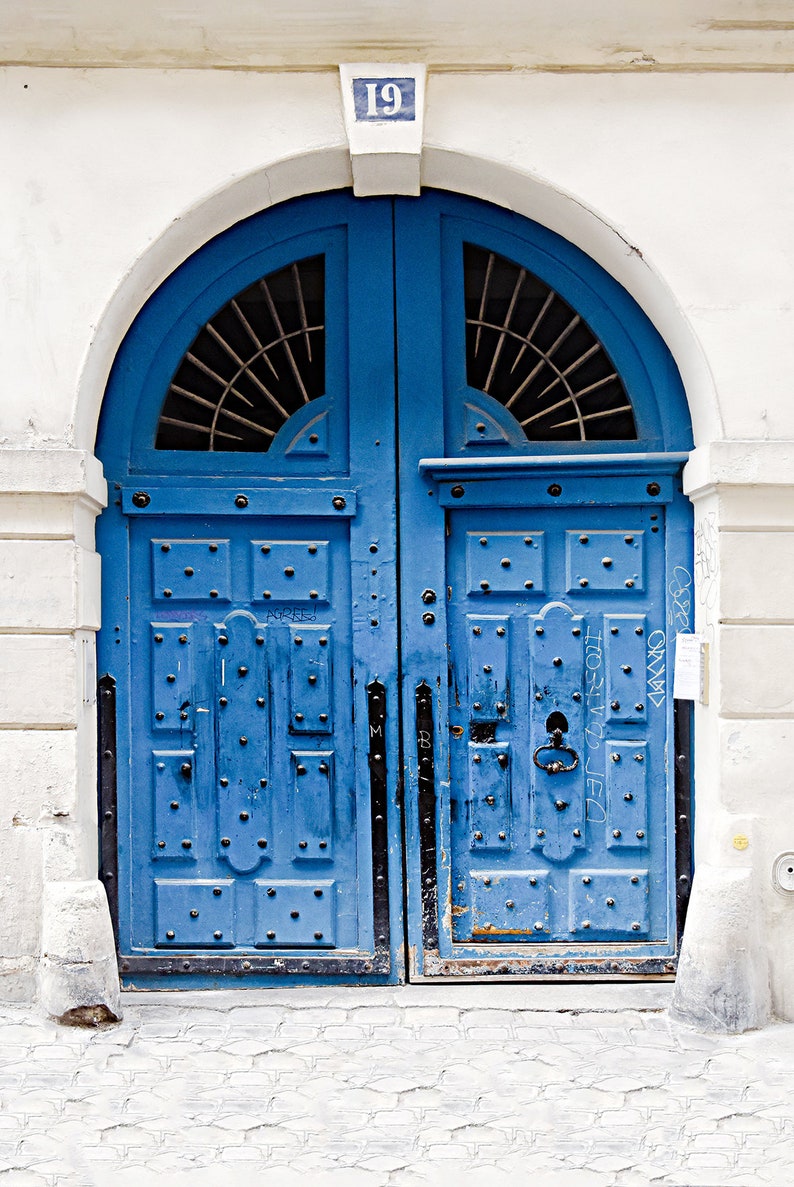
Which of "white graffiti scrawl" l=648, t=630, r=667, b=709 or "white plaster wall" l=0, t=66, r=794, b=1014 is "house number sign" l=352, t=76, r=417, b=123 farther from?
"white graffiti scrawl" l=648, t=630, r=667, b=709

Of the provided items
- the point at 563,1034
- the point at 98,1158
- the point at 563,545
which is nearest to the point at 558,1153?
the point at 563,1034

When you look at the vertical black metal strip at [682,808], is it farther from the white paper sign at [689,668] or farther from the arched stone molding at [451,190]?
the arched stone molding at [451,190]

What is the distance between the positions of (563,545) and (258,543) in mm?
1308

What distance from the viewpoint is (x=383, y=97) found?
441 centimetres

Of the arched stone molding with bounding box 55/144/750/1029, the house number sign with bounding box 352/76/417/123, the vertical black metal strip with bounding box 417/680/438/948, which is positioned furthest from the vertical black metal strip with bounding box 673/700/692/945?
the house number sign with bounding box 352/76/417/123

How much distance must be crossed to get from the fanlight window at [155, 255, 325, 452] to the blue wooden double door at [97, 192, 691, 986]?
0.01 m

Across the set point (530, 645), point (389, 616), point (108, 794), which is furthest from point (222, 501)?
point (530, 645)

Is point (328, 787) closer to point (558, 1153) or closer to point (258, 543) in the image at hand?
point (258, 543)

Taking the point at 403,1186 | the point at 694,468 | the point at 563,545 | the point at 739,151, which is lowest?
the point at 403,1186

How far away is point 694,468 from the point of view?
14.8 feet

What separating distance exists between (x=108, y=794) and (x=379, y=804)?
3.76 feet

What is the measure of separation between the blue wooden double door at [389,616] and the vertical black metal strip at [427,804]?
0.04 feet

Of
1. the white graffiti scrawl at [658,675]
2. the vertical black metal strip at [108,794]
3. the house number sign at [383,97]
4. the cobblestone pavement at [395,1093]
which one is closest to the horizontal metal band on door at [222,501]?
the vertical black metal strip at [108,794]

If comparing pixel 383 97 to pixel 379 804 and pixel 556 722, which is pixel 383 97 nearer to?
pixel 556 722
